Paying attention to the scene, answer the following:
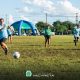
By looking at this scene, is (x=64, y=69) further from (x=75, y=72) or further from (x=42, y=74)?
(x=42, y=74)

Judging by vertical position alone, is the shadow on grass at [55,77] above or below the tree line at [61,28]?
above

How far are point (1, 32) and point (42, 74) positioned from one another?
363 inches

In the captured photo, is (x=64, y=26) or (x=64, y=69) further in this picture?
(x=64, y=26)

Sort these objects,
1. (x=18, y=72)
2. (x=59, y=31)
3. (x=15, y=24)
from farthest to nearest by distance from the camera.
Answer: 1. (x=59, y=31)
2. (x=15, y=24)
3. (x=18, y=72)

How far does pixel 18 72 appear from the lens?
13.2 m

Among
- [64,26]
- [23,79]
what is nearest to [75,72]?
[23,79]

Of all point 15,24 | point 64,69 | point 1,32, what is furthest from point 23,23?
point 64,69

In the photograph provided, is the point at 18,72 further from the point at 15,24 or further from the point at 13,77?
the point at 15,24

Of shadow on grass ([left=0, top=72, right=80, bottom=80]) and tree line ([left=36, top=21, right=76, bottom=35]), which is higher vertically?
shadow on grass ([left=0, top=72, right=80, bottom=80])

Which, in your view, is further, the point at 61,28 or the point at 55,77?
the point at 61,28

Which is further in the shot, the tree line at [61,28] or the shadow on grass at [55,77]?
the tree line at [61,28]

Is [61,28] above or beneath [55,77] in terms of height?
beneath

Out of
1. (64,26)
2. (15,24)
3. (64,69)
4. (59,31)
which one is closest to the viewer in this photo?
(64,69)

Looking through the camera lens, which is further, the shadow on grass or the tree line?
the tree line
